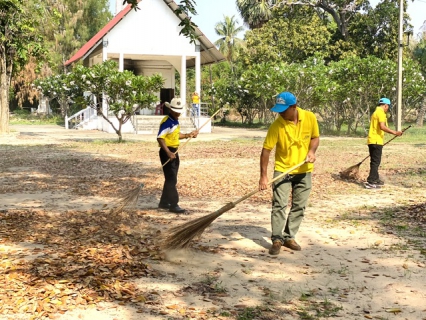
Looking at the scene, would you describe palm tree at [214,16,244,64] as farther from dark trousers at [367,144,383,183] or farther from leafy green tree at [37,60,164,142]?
dark trousers at [367,144,383,183]

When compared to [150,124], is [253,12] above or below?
above

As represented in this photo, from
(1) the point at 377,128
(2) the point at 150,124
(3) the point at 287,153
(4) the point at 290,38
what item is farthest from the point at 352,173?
(4) the point at 290,38

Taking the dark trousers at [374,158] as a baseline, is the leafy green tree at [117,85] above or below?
above

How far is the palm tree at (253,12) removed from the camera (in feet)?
153

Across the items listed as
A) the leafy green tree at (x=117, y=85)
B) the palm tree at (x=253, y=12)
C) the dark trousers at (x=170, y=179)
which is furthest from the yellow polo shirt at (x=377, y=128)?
the palm tree at (x=253, y=12)

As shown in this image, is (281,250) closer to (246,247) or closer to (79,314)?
(246,247)

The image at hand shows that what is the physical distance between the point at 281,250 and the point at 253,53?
3318 cm

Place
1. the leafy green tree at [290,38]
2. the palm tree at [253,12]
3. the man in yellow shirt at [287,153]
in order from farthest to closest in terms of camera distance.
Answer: the palm tree at [253,12]
the leafy green tree at [290,38]
the man in yellow shirt at [287,153]

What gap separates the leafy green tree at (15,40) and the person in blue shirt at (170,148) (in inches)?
658

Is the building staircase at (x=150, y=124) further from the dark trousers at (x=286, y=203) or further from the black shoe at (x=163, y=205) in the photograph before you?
the dark trousers at (x=286, y=203)

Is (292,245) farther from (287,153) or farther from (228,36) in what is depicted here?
(228,36)

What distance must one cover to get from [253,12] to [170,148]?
4084 centimetres

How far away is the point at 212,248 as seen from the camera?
6.29 meters

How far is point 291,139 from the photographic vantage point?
19.8 feet
